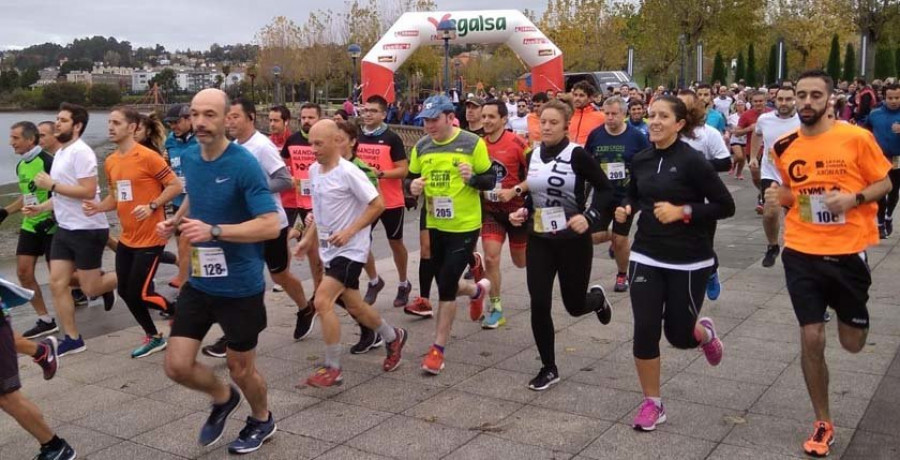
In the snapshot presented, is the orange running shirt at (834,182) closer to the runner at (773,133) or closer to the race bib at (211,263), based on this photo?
the race bib at (211,263)

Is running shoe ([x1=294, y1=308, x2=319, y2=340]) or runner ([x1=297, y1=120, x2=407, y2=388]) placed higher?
runner ([x1=297, y1=120, x2=407, y2=388])

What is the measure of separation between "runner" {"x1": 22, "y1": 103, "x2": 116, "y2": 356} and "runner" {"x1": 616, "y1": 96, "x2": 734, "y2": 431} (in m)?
4.32

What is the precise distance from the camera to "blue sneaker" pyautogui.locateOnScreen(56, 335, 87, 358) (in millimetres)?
6496

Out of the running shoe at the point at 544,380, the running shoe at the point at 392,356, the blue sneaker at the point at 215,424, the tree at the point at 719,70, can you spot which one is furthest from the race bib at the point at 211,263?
the tree at the point at 719,70

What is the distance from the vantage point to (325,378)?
541 cm

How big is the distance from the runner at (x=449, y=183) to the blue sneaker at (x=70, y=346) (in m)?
2.86

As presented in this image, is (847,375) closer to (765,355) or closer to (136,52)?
(765,355)

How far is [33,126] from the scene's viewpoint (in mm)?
7352

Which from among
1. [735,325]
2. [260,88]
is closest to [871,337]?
[735,325]

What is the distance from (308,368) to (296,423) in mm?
1143

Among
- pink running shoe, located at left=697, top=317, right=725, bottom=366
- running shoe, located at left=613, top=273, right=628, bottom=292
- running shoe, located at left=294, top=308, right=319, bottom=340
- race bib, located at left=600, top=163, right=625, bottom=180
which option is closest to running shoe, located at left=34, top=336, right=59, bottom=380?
running shoe, located at left=294, top=308, right=319, bottom=340

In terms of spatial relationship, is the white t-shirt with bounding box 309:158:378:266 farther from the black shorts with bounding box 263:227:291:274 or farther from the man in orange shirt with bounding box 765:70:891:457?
the man in orange shirt with bounding box 765:70:891:457

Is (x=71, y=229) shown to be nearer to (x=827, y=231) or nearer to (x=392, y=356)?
(x=392, y=356)

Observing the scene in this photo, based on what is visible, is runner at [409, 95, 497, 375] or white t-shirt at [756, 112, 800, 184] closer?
runner at [409, 95, 497, 375]
